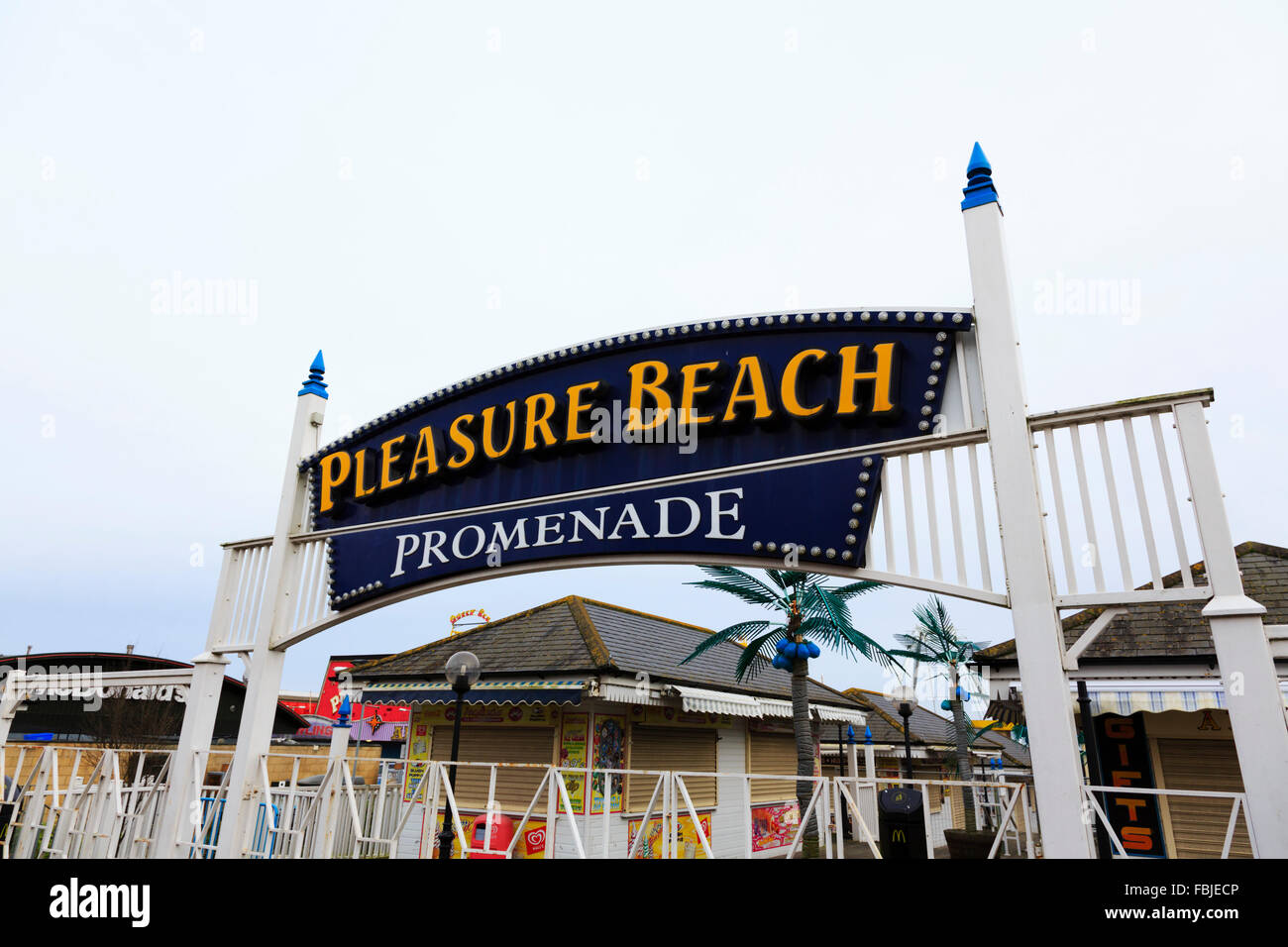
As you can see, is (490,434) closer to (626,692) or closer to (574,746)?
(626,692)

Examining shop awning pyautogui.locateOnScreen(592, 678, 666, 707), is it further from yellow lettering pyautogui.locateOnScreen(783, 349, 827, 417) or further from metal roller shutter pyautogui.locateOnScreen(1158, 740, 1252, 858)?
metal roller shutter pyautogui.locateOnScreen(1158, 740, 1252, 858)

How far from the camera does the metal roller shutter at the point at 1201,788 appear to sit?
8508 millimetres

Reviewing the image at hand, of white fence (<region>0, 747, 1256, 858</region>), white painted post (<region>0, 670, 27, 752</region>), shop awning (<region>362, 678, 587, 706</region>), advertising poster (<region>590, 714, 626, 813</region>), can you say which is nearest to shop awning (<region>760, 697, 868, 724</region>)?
white fence (<region>0, 747, 1256, 858</region>)

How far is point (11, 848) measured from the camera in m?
9.93

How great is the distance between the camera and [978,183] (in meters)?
6.08

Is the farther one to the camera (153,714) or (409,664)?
(153,714)

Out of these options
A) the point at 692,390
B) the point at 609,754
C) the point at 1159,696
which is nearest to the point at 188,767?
the point at 609,754

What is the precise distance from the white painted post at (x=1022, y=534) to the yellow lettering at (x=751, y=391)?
1748 mm

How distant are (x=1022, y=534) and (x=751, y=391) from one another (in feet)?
8.19

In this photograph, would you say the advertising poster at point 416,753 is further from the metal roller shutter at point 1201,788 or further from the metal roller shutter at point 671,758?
the metal roller shutter at point 1201,788

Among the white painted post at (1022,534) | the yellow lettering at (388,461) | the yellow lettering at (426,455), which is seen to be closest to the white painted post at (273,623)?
the yellow lettering at (388,461)
